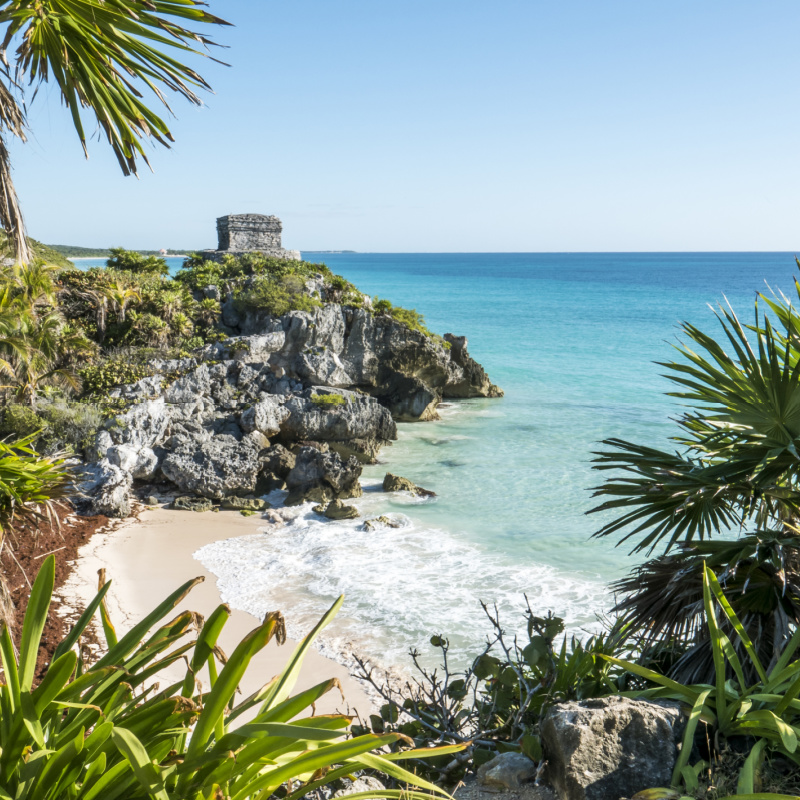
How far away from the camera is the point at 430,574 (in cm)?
1207

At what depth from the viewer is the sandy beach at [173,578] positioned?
8648mm

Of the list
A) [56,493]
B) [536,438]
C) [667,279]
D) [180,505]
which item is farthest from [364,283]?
[56,493]

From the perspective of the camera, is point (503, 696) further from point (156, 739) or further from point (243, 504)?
point (243, 504)

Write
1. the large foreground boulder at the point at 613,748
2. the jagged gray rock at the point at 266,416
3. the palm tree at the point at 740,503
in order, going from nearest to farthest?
the large foreground boulder at the point at 613,748 < the palm tree at the point at 740,503 < the jagged gray rock at the point at 266,416

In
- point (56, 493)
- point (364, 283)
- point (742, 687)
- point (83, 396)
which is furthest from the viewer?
point (364, 283)

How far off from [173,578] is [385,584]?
368cm

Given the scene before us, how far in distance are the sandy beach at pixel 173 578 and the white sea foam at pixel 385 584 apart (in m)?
0.37

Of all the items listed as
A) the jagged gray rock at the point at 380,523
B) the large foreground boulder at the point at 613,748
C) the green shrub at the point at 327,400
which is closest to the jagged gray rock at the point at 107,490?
the jagged gray rock at the point at 380,523

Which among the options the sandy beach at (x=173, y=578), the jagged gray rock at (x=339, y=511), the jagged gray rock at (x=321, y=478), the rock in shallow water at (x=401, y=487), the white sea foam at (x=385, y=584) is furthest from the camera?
the rock in shallow water at (x=401, y=487)

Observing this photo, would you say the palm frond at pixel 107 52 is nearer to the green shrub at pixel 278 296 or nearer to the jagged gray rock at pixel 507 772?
the jagged gray rock at pixel 507 772

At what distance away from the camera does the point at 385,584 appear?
11.6 metres

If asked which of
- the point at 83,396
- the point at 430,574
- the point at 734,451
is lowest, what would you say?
the point at 430,574

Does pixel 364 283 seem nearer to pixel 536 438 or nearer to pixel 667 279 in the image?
pixel 667 279

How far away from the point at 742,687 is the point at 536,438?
744 inches
